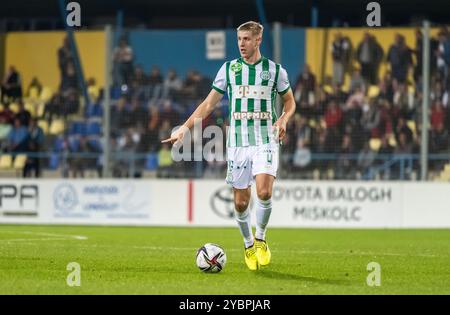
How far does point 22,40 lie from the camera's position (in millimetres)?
26422

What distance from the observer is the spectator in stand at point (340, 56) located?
23609mm

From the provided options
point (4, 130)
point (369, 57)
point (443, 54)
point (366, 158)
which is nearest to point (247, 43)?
point (366, 158)

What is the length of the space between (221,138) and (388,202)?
385 centimetres

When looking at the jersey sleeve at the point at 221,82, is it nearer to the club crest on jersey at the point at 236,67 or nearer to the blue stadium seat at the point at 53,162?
the club crest on jersey at the point at 236,67

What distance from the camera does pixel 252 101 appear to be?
11.6m

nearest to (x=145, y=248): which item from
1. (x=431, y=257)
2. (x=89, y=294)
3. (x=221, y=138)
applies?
(x=431, y=257)

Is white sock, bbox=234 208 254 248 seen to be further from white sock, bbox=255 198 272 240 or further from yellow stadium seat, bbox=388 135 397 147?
yellow stadium seat, bbox=388 135 397 147

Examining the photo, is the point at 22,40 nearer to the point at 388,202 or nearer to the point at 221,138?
the point at 221,138

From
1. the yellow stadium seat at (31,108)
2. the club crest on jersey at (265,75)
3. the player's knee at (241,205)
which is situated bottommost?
the player's knee at (241,205)

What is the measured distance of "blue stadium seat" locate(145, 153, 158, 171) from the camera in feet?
76.9

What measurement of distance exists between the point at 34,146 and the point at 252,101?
43.1 ft

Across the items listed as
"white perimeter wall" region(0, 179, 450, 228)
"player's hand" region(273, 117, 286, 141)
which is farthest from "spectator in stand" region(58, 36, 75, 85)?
"player's hand" region(273, 117, 286, 141)

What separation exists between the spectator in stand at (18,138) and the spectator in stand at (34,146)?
0.38 feet

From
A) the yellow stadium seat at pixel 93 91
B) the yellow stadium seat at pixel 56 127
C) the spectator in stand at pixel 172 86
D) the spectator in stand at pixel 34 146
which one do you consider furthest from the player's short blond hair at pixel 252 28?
the yellow stadium seat at pixel 93 91
